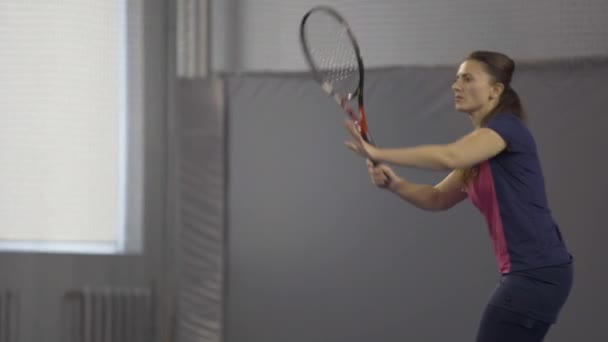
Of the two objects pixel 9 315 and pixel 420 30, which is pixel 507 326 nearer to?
pixel 420 30

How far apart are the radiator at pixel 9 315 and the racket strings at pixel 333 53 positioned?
1631 mm

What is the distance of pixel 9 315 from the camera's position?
12.2 feet

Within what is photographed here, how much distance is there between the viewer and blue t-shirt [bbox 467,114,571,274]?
215 cm

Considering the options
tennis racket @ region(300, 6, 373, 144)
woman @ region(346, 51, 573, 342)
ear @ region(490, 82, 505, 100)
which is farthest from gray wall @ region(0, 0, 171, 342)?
ear @ region(490, 82, 505, 100)

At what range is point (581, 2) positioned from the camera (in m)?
3.10

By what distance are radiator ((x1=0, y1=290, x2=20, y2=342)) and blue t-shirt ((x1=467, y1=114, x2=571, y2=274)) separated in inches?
90.2

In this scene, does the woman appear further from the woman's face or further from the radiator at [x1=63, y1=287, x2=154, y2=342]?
the radiator at [x1=63, y1=287, x2=154, y2=342]

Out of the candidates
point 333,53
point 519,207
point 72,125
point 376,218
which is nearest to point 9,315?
point 72,125

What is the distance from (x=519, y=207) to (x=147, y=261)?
6.18 feet

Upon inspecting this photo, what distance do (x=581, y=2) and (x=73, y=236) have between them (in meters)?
2.21

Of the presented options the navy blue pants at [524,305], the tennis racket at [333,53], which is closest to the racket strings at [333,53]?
the tennis racket at [333,53]

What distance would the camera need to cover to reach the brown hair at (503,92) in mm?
2320

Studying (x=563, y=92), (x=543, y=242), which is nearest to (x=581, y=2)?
(x=563, y=92)

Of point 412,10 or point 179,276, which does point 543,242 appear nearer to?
point 412,10
